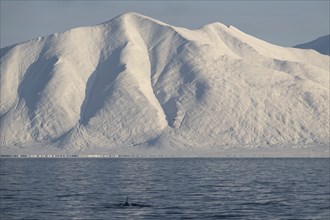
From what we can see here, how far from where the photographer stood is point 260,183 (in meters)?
141

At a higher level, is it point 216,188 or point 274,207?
point 274,207

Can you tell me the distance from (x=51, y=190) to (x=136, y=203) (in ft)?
78.3

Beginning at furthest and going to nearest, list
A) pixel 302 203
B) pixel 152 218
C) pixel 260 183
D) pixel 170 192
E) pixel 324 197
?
pixel 260 183 → pixel 170 192 → pixel 324 197 → pixel 302 203 → pixel 152 218

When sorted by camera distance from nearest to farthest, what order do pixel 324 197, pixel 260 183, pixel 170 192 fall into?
pixel 324 197 < pixel 170 192 < pixel 260 183

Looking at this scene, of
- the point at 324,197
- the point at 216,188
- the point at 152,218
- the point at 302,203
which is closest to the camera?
the point at 152,218

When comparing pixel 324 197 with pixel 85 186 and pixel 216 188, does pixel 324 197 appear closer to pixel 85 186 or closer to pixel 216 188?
pixel 216 188

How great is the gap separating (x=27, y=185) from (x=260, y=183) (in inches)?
1503

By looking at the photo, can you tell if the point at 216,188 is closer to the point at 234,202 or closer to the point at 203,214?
the point at 234,202

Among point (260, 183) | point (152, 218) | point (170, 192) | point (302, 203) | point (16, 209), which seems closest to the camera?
point (152, 218)

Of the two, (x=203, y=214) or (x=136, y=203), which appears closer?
(x=203, y=214)

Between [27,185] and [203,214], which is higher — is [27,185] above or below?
below

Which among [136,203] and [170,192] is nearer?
[136,203]

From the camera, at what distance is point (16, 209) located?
299 ft

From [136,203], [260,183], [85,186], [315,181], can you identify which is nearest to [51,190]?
[85,186]
